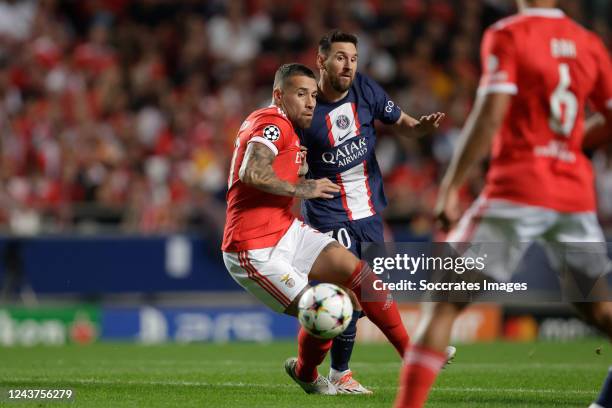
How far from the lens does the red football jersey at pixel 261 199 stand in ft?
23.8

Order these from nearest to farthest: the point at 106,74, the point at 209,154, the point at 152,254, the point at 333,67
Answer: the point at 333,67 < the point at 152,254 < the point at 209,154 < the point at 106,74

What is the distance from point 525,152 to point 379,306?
261cm

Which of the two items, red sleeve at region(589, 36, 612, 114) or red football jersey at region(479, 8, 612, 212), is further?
red sleeve at region(589, 36, 612, 114)

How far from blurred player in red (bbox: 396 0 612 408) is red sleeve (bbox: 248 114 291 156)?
2021 millimetres

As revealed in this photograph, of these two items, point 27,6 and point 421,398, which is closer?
point 421,398

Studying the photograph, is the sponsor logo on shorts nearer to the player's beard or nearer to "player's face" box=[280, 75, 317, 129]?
"player's face" box=[280, 75, 317, 129]

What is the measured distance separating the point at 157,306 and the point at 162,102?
419 centimetres

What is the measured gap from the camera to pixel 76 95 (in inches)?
741

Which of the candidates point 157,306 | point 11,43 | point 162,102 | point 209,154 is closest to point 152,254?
point 157,306

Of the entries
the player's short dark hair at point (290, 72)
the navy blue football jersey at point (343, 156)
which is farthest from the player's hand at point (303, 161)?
the navy blue football jersey at point (343, 156)

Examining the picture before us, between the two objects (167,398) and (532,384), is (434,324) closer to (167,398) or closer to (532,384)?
(167,398)

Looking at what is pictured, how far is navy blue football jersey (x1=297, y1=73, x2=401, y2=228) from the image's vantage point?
8.28 m

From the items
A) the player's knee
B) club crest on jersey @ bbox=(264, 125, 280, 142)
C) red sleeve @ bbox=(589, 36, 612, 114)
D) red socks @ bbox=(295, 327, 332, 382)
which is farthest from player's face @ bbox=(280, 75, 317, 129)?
red sleeve @ bbox=(589, 36, 612, 114)

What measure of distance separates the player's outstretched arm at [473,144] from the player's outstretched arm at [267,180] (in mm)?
1950
